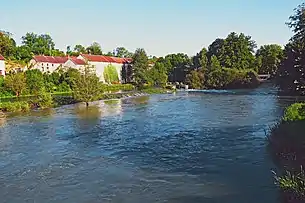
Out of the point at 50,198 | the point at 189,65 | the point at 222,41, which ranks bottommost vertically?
the point at 50,198

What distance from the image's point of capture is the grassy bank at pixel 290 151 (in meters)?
8.18

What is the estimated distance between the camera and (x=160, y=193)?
10477mm

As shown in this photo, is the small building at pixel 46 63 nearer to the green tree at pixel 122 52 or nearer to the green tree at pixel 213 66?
the green tree at pixel 213 66

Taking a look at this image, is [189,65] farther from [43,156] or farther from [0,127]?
[43,156]

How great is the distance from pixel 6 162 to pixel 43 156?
149cm

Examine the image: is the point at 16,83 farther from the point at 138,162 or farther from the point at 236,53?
the point at 236,53

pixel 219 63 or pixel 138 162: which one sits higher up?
pixel 219 63

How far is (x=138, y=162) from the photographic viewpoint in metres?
13.9

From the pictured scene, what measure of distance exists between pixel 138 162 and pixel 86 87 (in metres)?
23.5

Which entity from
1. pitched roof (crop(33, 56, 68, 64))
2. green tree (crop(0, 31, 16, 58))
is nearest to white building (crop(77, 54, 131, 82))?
pitched roof (crop(33, 56, 68, 64))

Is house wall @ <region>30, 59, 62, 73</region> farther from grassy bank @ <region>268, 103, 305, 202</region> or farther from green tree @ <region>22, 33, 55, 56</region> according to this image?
grassy bank @ <region>268, 103, 305, 202</region>

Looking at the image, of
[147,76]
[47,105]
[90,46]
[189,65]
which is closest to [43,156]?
[47,105]

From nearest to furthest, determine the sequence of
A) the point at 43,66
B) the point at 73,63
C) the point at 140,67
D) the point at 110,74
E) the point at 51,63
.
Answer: the point at 73,63 < the point at 43,66 < the point at 140,67 < the point at 51,63 < the point at 110,74

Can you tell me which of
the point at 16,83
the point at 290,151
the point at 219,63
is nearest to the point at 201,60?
the point at 219,63
